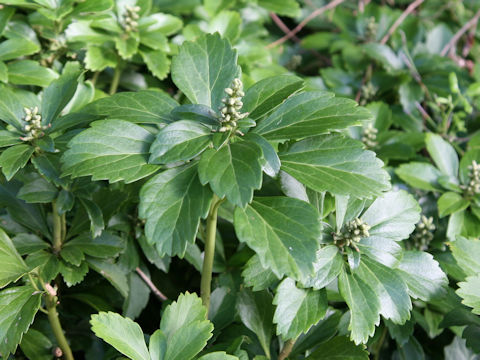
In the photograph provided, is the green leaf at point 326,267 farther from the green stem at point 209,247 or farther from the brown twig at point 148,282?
the brown twig at point 148,282

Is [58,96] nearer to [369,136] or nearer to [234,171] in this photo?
[234,171]

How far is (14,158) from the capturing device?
944mm

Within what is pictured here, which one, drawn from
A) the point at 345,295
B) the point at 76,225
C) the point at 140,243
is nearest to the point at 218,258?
the point at 140,243

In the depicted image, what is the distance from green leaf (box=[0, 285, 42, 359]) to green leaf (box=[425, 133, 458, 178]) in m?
1.04

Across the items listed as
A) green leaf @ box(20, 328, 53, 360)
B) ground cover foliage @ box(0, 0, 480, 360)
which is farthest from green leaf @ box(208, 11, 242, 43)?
green leaf @ box(20, 328, 53, 360)

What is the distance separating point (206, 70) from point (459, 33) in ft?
4.64

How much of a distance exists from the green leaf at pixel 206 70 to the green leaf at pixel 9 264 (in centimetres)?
43

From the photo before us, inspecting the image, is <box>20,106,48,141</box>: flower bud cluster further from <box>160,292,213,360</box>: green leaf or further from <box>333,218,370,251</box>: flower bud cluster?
<box>333,218,370,251</box>: flower bud cluster

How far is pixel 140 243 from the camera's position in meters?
1.21

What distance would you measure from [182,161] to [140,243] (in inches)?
14.3

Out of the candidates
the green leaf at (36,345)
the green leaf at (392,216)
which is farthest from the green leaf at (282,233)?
the green leaf at (36,345)

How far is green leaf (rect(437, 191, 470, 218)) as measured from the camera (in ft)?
4.23

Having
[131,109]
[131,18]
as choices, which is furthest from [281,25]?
[131,109]

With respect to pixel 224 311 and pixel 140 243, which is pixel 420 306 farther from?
pixel 140 243
